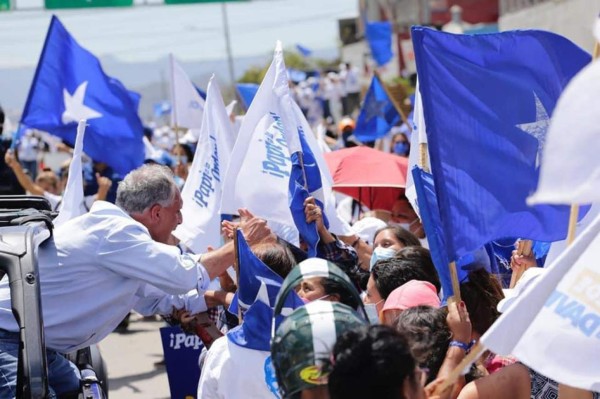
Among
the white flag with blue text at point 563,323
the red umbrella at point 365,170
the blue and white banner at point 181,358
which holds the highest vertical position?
the white flag with blue text at point 563,323

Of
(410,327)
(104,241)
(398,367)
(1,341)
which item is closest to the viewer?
(398,367)

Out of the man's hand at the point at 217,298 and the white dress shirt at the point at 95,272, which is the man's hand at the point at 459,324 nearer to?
the white dress shirt at the point at 95,272

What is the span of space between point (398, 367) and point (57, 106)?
29.4ft

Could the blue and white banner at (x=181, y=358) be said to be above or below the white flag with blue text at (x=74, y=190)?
below

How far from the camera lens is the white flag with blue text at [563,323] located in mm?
3336

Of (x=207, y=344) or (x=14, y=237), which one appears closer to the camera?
(x=14, y=237)

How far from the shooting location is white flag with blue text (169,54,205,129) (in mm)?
12733

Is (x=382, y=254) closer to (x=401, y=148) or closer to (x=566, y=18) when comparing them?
(x=401, y=148)

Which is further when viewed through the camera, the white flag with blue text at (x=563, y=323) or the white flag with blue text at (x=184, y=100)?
the white flag with blue text at (x=184, y=100)

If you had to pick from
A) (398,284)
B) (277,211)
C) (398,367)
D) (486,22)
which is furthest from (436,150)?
(486,22)

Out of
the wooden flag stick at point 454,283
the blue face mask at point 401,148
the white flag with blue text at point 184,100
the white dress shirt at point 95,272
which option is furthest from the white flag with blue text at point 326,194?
the blue face mask at point 401,148

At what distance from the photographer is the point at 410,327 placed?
4.53 m

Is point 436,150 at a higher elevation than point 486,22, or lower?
higher

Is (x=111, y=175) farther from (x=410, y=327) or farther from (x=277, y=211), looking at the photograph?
(x=410, y=327)
